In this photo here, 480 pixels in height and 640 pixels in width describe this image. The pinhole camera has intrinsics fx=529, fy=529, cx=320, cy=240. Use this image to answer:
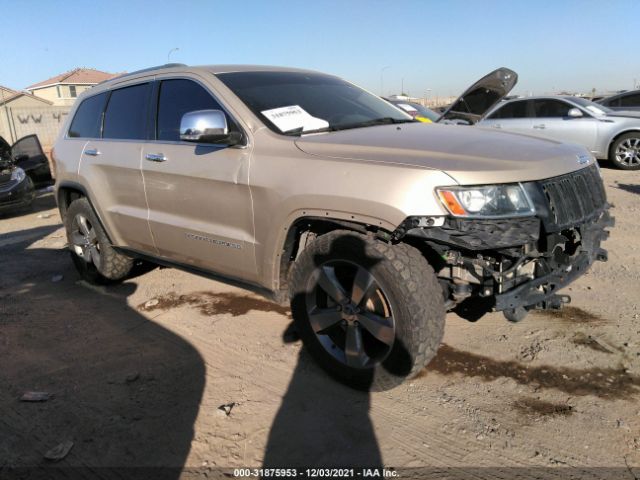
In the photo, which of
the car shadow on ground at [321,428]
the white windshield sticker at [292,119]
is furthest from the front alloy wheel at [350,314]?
the white windshield sticker at [292,119]

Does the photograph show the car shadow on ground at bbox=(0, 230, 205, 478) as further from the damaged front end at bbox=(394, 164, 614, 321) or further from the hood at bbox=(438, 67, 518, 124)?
the hood at bbox=(438, 67, 518, 124)

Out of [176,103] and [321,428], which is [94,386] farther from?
[176,103]

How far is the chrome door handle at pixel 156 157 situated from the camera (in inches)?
150

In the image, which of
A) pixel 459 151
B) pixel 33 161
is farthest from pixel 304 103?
pixel 33 161

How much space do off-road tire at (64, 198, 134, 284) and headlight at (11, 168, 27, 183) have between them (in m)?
5.31

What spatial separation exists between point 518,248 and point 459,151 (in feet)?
1.91

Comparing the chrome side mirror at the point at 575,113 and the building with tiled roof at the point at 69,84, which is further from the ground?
the building with tiled roof at the point at 69,84

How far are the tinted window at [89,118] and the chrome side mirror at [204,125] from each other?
1.87 m

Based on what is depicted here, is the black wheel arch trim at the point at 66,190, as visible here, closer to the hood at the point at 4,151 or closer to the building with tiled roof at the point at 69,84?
the hood at the point at 4,151

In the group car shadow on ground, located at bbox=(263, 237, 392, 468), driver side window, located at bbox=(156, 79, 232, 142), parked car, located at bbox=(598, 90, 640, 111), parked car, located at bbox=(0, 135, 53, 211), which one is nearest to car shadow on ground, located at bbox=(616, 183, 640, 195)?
parked car, located at bbox=(598, 90, 640, 111)

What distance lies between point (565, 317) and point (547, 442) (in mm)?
1549

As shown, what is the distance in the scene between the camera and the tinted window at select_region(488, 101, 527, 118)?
447 inches

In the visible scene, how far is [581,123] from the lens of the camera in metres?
10.8

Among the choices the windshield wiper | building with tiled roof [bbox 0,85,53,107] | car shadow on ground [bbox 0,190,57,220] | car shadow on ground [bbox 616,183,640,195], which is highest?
building with tiled roof [bbox 0,85,53,107]
